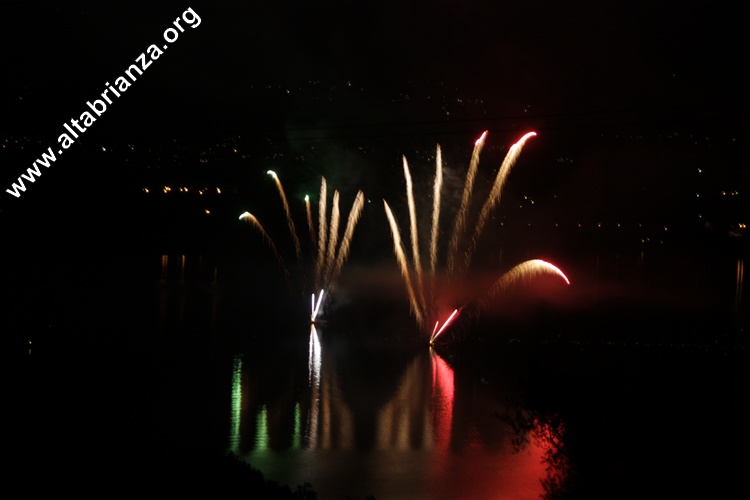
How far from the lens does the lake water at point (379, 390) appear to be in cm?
720

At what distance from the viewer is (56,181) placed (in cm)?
2522

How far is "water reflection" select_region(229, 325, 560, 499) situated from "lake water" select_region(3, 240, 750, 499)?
0.18 feet

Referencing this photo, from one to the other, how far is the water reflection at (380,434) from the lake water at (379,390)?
0.18 feet

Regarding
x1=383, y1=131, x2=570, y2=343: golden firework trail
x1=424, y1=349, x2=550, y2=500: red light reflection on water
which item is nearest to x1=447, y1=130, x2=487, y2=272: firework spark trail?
x1=383, y1=131, x2=570, y2=343: golden firework trail

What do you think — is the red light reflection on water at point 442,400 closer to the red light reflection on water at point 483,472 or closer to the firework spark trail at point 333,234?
the red light reflection on water at point 483,472

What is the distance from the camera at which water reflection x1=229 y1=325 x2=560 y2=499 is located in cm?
1073

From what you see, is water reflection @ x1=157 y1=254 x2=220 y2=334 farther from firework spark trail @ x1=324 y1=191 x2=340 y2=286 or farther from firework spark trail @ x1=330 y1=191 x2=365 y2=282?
firework spark trail @ x1=330 y1=191 x2=365 y2=282

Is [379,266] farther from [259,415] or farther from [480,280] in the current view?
[259,415]

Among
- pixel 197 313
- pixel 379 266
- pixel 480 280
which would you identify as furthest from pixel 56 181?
pixel 480 280

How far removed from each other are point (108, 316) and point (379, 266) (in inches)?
671

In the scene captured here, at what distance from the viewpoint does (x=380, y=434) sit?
13.7 meters

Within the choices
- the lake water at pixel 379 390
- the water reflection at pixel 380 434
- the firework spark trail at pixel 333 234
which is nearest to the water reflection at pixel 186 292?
the lake water at pixel 379 390

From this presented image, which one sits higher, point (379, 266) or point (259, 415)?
point (379, 266)

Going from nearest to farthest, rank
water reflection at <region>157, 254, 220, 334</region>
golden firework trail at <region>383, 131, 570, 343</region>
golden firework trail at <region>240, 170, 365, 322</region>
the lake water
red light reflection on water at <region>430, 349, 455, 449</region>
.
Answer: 1. the lake water
2. red light reflection on water at <region>430, 349, 455, 449</region>
3. golden firework trail at <region>383, 131, 570, 343</region>
4. golden firework trail at <region>240, 170, 365, 322</region>
5. water reflection at <region>157, 254, 220, 334</region>
